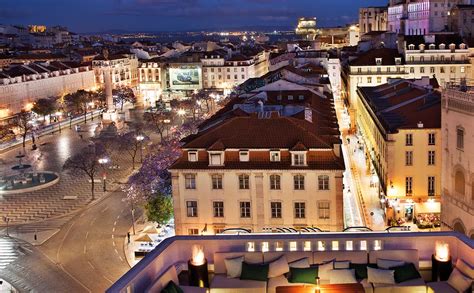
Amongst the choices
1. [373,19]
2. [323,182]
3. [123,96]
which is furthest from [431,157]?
[373,19]

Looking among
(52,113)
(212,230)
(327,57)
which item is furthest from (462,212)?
(52,113)

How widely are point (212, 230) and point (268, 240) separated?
64.7 feet

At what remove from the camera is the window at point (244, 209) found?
34062 mm

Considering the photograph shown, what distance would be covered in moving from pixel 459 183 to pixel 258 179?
35.0ft

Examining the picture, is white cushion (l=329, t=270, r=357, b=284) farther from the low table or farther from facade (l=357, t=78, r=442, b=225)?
facade (l=357, t=78, r=442, b=225)

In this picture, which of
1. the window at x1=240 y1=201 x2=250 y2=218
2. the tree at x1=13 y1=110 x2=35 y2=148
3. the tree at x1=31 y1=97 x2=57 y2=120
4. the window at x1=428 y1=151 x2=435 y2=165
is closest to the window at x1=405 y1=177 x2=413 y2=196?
the window at x1=428 y1=151 x2=435 y2=165

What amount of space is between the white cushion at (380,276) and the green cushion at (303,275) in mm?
1167

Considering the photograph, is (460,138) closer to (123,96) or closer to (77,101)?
(77,101)

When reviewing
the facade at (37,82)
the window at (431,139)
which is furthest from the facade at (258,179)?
the facade at (37,82)

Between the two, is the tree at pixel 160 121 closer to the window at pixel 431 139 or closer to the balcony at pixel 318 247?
the window at pixel 431 139

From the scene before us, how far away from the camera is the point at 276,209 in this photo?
33.9 metres

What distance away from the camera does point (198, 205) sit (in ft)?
113

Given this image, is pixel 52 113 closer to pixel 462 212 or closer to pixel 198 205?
pixel 198 205

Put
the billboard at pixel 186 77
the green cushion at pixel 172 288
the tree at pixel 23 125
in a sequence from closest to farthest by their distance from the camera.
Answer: the green cushion at pixel 172 288
the tree at pixel 23 125
the billboard at pixel 186 77
